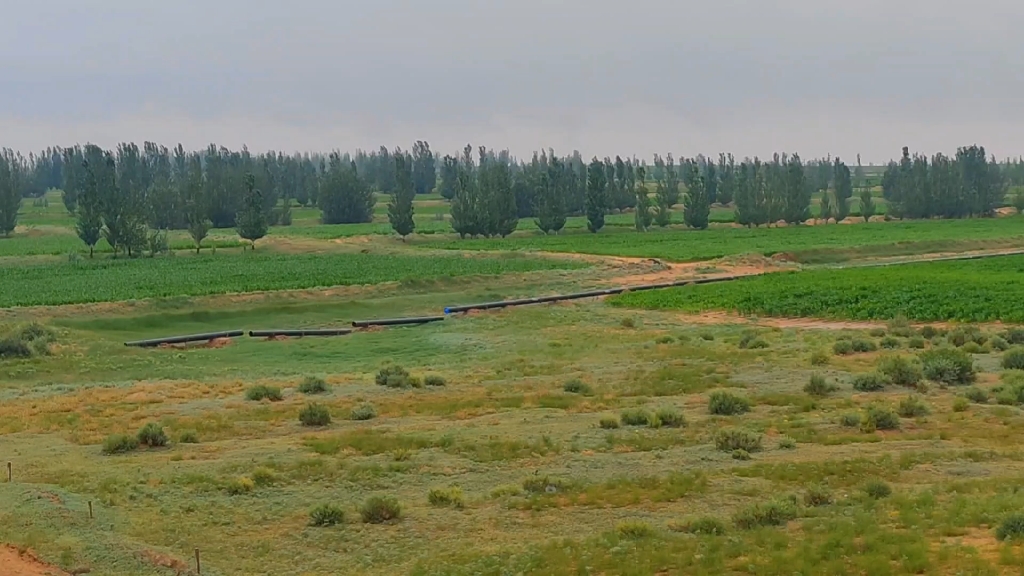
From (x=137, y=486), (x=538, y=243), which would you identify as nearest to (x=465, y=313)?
(x=137, y=486)

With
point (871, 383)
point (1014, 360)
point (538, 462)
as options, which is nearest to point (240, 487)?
point (538, 462)

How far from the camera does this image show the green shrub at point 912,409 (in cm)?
2305

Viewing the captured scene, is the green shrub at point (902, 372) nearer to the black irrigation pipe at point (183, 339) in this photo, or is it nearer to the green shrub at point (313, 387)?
the green shrub at point (313, 387)

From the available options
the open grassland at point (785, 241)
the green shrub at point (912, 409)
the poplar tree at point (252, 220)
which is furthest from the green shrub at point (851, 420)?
the poplar tree at point (252, 220)

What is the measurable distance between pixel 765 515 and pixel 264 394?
16.8m

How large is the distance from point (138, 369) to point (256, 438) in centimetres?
1499

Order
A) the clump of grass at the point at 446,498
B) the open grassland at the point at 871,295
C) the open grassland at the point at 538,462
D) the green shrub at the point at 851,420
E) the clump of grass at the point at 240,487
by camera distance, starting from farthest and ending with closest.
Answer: the open grassland at the point at 871,295 → the green shrub at the point at 851,420 → the clump of grass at the point at 240,487 → the clump of grass at the point at 446,498 → the open grassland at the point at 538,462

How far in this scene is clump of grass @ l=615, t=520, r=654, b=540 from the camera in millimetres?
15047

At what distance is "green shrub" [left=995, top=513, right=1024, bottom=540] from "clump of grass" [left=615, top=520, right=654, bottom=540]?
4.63 m

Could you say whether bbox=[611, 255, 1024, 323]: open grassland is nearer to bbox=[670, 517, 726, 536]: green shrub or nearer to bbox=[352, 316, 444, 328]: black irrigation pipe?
bbox=[352, 316, 444, 328]: black irrigation pipe

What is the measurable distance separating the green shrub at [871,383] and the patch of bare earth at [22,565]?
19469 mm

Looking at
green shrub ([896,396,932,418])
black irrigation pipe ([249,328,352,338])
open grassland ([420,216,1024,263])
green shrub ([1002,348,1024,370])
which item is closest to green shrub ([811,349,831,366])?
green shrub ([1002,348,1024,370])

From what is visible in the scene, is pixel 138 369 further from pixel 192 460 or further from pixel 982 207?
pixel 982 207

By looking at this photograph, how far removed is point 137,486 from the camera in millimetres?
18906
